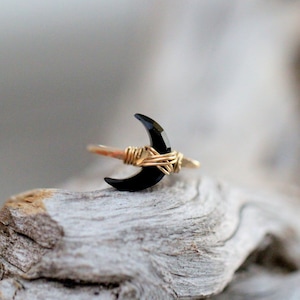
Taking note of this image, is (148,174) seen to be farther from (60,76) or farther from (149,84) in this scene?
(60,76)

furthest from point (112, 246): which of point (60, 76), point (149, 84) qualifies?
point (60, 76)

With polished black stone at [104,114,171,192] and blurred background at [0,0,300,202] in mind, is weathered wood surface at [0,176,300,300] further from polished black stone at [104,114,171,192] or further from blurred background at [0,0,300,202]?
blurred background at [0,0,300,202]

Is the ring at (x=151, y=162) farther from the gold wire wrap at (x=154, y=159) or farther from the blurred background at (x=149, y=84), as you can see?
the blurred background at (x=149, y=84)

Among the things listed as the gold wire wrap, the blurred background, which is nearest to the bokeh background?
the blurred background

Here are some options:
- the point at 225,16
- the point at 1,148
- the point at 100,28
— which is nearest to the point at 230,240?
the point at 225,16

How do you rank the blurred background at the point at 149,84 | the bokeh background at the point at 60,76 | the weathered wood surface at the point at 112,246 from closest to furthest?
the weathered wood surface at the point at 112,246
the blurred background at the point at 149,84
the bokeh background at the point at 60,76

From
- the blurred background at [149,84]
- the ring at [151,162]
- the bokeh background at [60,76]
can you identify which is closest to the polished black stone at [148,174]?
the ring at [151,162]

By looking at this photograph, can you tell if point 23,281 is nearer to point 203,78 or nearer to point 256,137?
point 256,137
